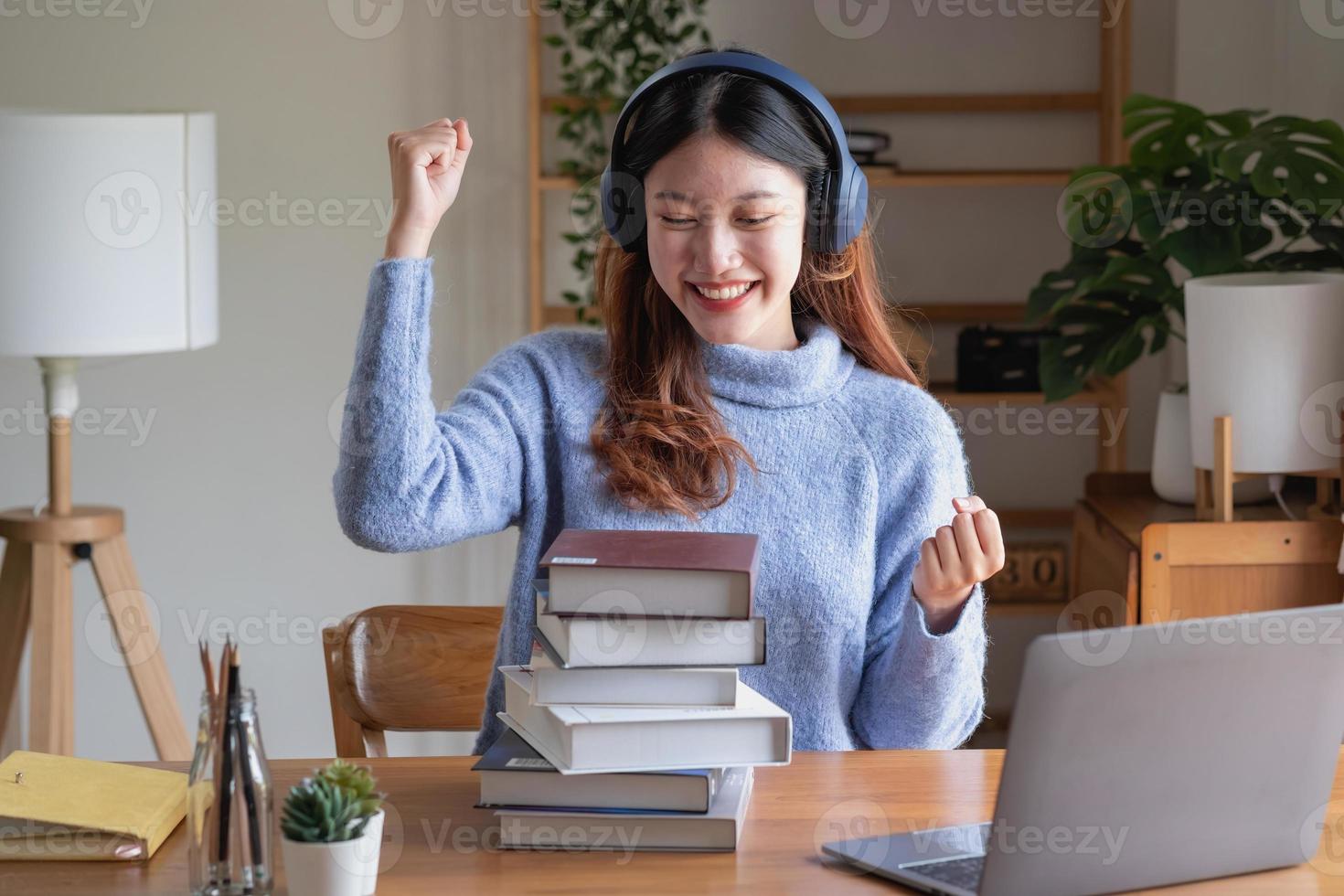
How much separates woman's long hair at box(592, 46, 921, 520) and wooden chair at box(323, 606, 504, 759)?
0.26 metres

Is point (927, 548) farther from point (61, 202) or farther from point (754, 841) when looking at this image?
point (61, 202)

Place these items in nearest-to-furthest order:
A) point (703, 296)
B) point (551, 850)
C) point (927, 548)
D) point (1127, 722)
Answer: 1. point (1127, 722)
2. point (551, 850)
3. point (927, 548)
4. point (703, 296)

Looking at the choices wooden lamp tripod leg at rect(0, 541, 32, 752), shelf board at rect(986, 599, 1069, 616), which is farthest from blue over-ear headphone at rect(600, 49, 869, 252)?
shelf board at rect(986, 599, 1069, 616)

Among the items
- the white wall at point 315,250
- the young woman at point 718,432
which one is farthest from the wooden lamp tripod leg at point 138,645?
the young woman at point 718,432

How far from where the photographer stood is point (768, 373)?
1.54 meters

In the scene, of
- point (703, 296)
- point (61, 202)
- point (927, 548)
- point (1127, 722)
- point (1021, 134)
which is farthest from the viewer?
point (1021, 134)

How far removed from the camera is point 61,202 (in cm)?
216

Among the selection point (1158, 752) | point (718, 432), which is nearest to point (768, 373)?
point (718, 432)

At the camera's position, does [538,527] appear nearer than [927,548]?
No

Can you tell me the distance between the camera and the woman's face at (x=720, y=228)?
1.42 meters

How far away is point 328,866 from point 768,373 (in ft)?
2.51

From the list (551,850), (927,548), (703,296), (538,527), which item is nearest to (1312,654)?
(927,548)

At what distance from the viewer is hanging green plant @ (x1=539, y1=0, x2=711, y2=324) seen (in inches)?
112

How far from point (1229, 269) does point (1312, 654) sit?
1.55 meters
